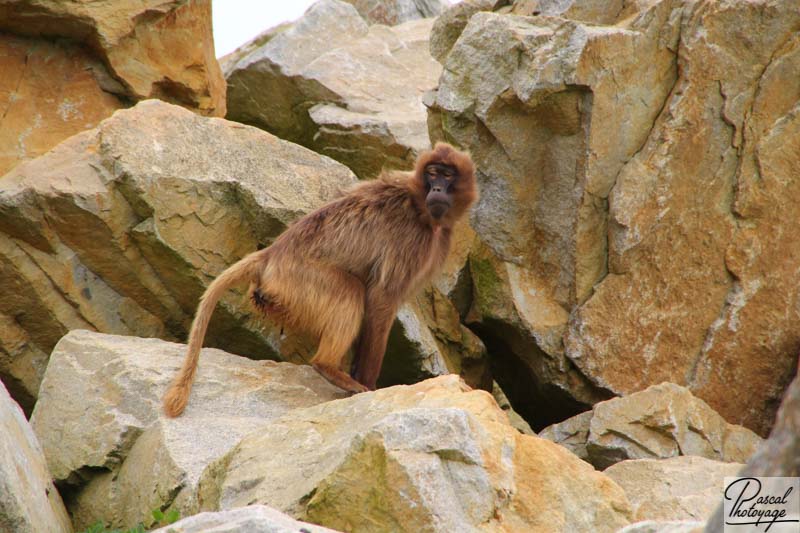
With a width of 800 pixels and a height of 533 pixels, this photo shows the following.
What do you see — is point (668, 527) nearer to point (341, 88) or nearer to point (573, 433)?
point (573, 433)

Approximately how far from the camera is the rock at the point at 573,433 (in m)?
7.61

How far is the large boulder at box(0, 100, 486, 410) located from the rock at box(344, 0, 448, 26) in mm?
8786

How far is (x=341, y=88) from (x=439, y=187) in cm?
433

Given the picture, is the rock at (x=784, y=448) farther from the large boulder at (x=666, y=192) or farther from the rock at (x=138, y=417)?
the large boulder at (x=666, y=192)

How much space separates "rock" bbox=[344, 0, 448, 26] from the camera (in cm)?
1681

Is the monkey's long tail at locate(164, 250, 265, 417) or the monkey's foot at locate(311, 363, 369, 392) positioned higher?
the monkey's long tail at locate(164, 250, 265, 417)

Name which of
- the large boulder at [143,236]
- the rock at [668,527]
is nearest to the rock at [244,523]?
the rock at [668,527]

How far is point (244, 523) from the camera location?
12.2ft

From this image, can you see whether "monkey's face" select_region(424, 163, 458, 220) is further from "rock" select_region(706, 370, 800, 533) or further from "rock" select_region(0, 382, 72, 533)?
"rock" select_region(706, 370, 800, 533)

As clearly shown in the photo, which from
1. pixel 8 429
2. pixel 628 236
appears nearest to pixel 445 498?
pixel 8 429

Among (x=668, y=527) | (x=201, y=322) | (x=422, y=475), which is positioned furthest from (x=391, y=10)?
(x=668, y=527)

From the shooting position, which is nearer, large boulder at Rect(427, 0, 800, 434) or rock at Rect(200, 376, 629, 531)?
rock at Rect(200, 376, 629, 531)

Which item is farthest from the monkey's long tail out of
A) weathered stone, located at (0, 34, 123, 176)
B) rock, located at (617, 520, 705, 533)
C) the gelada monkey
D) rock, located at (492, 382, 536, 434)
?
rock, located at (617, 520, 705, 533)

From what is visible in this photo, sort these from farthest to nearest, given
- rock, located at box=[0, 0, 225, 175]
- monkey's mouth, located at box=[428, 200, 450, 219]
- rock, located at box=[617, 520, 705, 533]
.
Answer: rock, located at box=[0, 0, 225, 175] → monkey's mouth, located at box=[428, 200, 450, 219] → rock, located at box=[617, 520, 705, 533]
